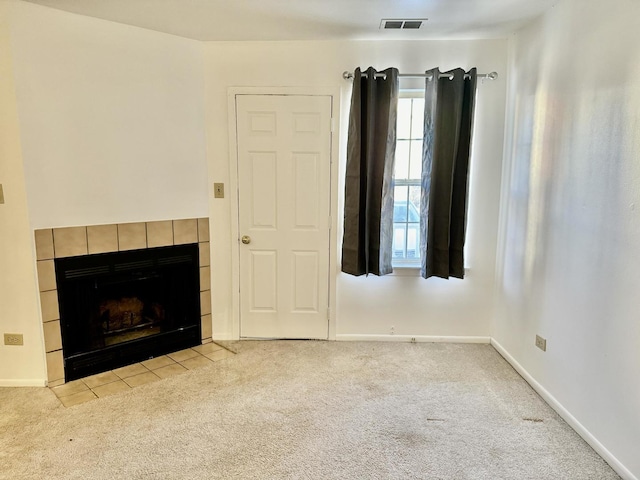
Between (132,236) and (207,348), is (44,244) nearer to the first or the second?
(132,236)

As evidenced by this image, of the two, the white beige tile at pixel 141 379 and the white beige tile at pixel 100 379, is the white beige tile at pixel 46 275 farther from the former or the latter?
the white beige tile at pixel 141 379

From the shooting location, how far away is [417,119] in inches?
135

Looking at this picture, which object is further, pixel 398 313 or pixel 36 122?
pixel 398 313

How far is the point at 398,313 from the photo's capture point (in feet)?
11.8

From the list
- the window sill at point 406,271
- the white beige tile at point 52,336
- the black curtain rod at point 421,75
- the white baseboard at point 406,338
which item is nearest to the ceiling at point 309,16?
the black curtain rod at point 421,75

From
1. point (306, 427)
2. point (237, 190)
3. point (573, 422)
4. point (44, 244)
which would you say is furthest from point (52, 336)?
point (573, 422)

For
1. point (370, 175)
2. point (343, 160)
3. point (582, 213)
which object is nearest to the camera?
point (582, 213)

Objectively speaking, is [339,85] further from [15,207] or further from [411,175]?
[15,207]

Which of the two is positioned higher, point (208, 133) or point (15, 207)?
point (208, 133)

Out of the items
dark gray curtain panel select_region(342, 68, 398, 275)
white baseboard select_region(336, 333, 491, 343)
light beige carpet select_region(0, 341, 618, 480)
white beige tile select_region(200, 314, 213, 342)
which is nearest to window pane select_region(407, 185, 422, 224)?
dark gray curtain panel select_region(342, 68, 398, 275)

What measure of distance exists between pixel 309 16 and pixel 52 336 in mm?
2748

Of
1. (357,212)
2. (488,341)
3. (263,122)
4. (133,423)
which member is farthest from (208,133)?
(488,341)

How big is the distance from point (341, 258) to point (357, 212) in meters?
0.43

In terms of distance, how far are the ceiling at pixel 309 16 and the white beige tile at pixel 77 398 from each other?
2.46 meters
